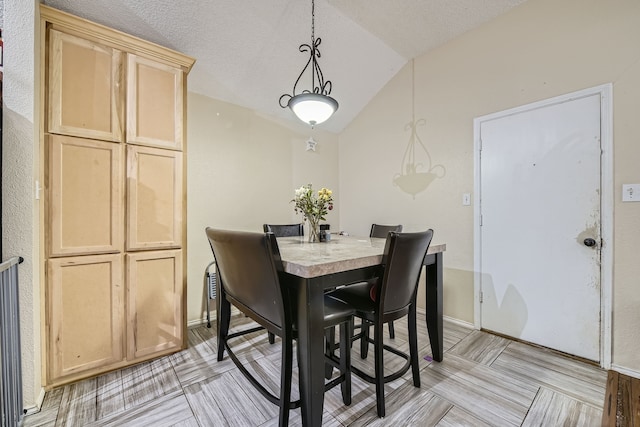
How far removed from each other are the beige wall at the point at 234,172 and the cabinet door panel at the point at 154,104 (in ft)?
1.74

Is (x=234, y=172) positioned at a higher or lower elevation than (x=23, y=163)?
higher

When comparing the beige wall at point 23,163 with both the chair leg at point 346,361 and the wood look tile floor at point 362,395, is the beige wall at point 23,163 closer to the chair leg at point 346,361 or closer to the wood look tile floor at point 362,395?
the wood look tile floor at point 362,395

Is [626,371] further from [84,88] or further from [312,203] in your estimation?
[84,88]

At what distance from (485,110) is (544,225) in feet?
3.68

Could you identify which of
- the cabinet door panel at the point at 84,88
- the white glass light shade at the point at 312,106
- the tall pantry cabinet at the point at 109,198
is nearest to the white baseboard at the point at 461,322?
the white glass light shade at the point at 312,106

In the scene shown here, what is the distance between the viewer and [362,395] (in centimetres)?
164

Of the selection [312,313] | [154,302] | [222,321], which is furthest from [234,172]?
[312,313]

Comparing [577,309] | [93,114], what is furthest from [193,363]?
[577,309]

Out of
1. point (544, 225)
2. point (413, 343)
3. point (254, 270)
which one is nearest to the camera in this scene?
point (254, 270)

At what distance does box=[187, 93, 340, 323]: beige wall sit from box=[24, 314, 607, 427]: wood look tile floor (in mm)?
968

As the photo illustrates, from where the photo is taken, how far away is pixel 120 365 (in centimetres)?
188

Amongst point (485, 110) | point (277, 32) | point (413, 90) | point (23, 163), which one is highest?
point (277, 32)

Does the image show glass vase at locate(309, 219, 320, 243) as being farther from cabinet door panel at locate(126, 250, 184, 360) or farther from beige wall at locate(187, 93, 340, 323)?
beige wall at locate(187, 93, 340, 323)

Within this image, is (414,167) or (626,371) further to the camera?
(414,167)
